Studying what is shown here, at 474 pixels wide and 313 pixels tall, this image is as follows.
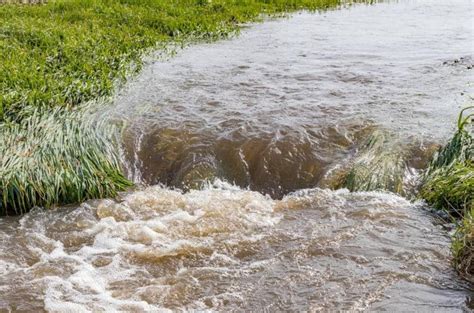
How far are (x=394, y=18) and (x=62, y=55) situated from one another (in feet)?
42.1

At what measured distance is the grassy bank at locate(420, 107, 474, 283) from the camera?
6598 millimetres

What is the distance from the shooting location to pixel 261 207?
8586mm

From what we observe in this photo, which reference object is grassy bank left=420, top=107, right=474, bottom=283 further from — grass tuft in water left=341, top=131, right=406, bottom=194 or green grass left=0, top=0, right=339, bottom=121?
green grass left=0, top=0, right=339, bottom=121

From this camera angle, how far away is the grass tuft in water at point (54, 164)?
8672 mm

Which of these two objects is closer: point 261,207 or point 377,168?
point 261,207

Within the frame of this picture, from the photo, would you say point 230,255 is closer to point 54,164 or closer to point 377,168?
point 377,168

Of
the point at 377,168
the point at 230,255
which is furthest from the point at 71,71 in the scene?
the point at 230,255

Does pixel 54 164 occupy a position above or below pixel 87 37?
below

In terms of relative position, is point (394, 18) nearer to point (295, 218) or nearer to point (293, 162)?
point (293, 162)

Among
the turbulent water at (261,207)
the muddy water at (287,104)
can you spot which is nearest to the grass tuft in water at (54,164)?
the turbulent water at (261,207)

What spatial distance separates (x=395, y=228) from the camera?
7.80 meters

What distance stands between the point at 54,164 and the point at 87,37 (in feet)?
26.1

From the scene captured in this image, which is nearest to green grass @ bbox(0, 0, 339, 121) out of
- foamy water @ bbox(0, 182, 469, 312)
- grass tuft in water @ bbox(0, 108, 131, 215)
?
grass tuft in water @ bbox(0, 108, 131, 215)

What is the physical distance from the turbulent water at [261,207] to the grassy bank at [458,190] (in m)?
0.24
